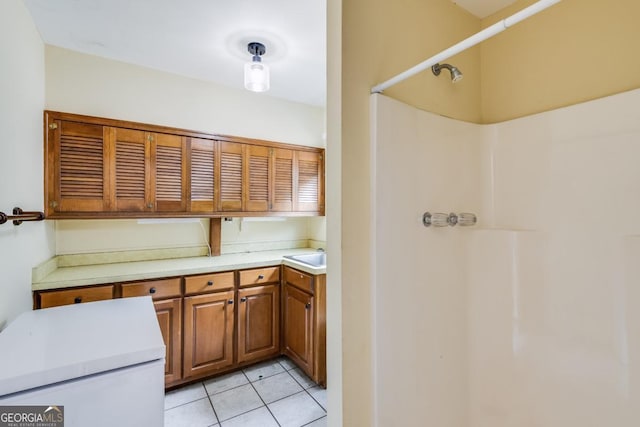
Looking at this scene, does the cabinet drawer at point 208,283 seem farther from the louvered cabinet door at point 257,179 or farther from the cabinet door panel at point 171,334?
the louvered cabinet door at point 257,179

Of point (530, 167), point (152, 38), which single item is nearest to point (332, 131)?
point (530, 167)

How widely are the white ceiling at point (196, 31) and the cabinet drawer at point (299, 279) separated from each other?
5.38ft

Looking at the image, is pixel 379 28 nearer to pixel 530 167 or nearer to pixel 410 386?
pixel 530 167

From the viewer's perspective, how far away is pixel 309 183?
2.86 m

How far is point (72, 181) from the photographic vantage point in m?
1.86

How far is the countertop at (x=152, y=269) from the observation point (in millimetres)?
1713

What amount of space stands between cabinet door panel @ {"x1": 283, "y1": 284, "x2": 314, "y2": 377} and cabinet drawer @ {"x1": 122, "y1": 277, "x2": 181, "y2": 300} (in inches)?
33.6

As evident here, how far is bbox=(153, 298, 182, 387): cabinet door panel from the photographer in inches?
76.7

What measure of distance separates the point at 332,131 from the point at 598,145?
1084mm

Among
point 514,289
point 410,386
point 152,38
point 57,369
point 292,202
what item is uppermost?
point 152,38

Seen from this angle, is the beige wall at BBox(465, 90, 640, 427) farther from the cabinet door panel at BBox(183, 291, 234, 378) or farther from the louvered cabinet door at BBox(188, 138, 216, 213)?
the louvered cabinet door at BBox(188, 138, 216, 213)

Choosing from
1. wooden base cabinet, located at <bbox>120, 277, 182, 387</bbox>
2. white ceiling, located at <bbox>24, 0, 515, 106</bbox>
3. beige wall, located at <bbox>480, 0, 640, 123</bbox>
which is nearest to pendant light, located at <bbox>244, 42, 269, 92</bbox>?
white ceiling, located at <bbox>24, 0, 515, 106</bbox>

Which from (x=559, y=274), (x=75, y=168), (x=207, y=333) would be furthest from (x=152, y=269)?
(x=559, y=274)

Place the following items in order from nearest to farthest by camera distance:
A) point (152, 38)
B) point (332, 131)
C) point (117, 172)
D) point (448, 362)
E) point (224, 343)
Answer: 1. point (332, 131)
2. point (448, 362)
3. point (152, 38)
4. point (117, 172)
5. point (224, 343)
